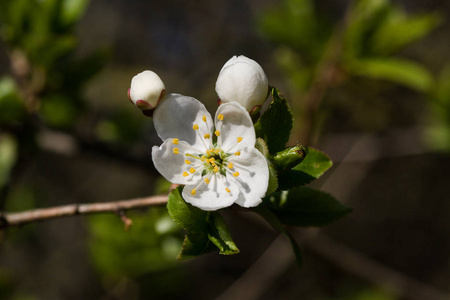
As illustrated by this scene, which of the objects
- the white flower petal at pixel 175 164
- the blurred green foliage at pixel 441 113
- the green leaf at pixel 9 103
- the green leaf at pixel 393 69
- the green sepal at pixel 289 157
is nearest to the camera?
the green sepal at pixel 289 157

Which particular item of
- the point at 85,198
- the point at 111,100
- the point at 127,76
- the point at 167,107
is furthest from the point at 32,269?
the point at 167,107

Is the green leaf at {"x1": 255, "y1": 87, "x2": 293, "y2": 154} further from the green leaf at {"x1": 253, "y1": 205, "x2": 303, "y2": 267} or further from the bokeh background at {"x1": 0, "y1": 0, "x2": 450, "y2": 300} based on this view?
the bokeh background at {"x1": 0, "y1": 0, "x2": 450, "y2": 300}

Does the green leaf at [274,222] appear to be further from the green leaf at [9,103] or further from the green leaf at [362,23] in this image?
the green leaf at [362,23]

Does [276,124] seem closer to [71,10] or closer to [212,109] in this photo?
[71,10]

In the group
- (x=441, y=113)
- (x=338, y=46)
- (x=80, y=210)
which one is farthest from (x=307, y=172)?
(x=441, y=113)

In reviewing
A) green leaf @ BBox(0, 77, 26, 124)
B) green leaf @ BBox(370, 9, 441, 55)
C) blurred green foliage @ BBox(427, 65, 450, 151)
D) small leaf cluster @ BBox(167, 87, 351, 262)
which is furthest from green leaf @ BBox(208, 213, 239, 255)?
blurred green foliage @ BBox(427, 65, 450, 151)

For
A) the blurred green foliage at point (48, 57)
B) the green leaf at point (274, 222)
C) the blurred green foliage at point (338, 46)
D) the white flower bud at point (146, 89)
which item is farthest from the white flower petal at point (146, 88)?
the blurred green foliage at point (338, 46)
